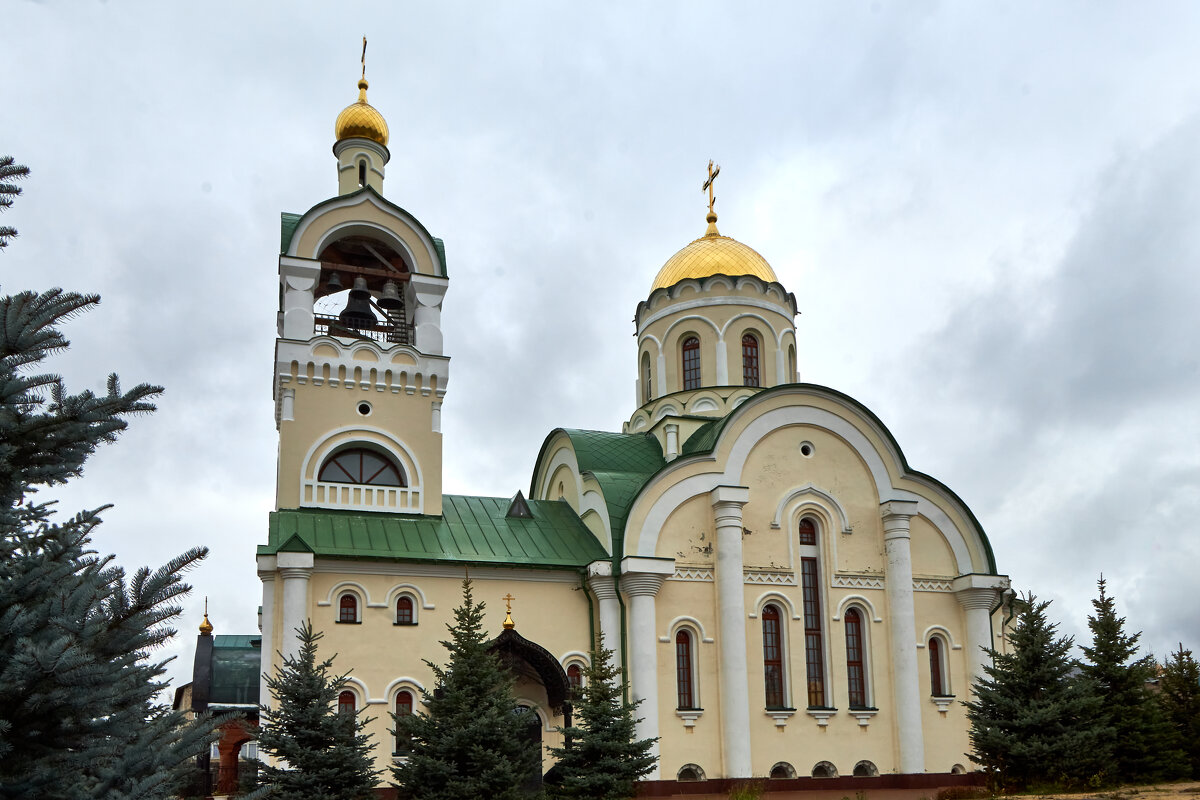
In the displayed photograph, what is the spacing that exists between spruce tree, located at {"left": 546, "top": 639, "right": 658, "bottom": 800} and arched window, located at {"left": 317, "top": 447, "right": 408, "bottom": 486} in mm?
5929

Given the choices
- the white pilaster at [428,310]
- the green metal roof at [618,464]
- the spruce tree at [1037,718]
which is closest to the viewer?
the spruce tree at [1037,718]

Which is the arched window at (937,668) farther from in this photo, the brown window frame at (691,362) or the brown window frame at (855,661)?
the brown window frame at (691,362)

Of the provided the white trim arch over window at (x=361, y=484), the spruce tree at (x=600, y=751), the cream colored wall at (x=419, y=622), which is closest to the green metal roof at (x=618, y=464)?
the cream colored wall at (x=419, y=622)

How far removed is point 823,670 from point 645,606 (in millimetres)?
3551

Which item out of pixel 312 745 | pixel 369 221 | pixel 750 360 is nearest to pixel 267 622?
pixel 312 745

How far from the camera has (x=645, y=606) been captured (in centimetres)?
1809

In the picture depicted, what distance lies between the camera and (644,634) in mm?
17875

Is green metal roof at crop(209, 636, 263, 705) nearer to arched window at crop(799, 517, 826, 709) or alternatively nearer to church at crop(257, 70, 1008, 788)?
church at crop(257, 70, 1008, 788)

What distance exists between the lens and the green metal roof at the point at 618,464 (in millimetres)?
18828

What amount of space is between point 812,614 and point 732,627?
1.96 meters

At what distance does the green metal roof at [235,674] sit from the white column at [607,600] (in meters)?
5.37

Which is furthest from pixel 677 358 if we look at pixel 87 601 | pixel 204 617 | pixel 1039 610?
pixel 87 601

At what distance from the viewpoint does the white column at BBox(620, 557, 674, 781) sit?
57.8ft

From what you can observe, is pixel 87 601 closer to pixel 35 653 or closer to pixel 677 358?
pixel 35 653
